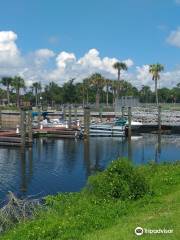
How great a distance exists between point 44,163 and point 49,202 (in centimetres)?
2225

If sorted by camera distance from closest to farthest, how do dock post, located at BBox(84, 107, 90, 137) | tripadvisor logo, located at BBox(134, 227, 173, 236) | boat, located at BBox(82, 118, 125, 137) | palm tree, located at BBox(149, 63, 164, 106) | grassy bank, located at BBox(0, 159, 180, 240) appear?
tripadvisor logo, located at BBox(134, 227, 173, 236)
grassy bank, located at BBox(0, 159, 180, 240)
dock post, located at BBox(84, 107, 90, 137)
boat, located at BBox(82, 118, 125, 137)
palm tree, located at BBox(149, 63, 164, 106)

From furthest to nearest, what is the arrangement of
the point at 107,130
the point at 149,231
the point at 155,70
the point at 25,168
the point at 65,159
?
the point at 155,70, the point at 107,130, the point at 65,159, the point at 25,168, the point at 149,231

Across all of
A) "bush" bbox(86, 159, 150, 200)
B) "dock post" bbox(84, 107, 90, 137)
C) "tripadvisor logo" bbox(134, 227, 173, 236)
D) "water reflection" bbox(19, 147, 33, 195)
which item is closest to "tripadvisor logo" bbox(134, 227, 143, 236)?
"tripadvisor logo" bbox(134, 227, 173, 236)

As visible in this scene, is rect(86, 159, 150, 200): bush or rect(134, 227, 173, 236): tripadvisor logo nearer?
rect(134, 227, 173, 236): tripadvisor logo

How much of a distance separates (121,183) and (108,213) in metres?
2.31

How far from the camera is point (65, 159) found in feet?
144

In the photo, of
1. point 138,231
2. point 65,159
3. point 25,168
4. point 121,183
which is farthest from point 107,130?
point 138,231

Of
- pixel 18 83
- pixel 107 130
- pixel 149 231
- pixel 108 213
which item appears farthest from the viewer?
pixel 18 83

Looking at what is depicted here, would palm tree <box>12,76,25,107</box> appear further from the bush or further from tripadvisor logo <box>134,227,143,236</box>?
tripadvisor logo <box>134,227,143,236</box>

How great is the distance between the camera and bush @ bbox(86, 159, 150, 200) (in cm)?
1634

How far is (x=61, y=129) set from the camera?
68.9 metres

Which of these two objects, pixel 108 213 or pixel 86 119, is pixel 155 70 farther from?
pixel 108 213

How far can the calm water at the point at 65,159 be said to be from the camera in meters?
30.0

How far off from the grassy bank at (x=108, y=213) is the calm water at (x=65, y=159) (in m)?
10.0
